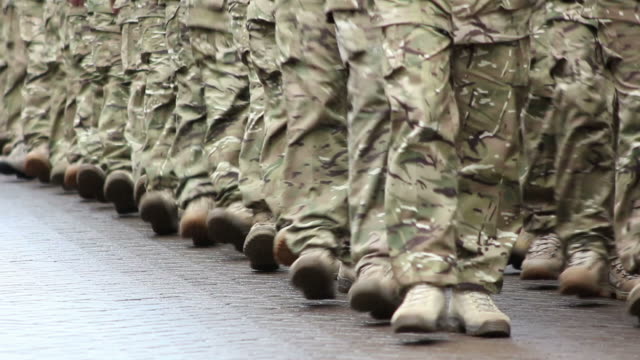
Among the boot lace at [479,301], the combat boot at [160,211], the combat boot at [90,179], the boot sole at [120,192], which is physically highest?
the combat boot at [90,179]

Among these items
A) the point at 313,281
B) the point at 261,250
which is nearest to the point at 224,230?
the point at 261,250

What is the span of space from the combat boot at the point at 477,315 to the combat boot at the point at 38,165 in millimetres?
7734

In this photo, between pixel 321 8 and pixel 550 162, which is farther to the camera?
pixel 550 162

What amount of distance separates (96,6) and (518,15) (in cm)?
574

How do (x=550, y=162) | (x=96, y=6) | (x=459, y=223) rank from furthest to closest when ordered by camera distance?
(x=96, y=6), (x=550, y=162), (x=459, y=223)

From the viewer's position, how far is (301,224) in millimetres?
6020

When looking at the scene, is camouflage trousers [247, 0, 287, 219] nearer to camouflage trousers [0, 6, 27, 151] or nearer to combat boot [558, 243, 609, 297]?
combat boot [558, 243, 609, 297]

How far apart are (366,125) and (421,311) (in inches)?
36.9

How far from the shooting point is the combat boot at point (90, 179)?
10.5m

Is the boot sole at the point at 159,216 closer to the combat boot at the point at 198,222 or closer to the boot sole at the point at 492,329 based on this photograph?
the combat boot at the point at 198,222

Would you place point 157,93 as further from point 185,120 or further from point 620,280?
point 620,280

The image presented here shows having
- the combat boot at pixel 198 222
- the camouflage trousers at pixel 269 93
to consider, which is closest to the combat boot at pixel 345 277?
the camouflage trousers at pixel 269 93

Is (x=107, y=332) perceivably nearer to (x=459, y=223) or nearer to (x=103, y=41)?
(x=459, y=223)

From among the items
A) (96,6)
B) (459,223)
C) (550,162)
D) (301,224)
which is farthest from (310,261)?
(96,6)
